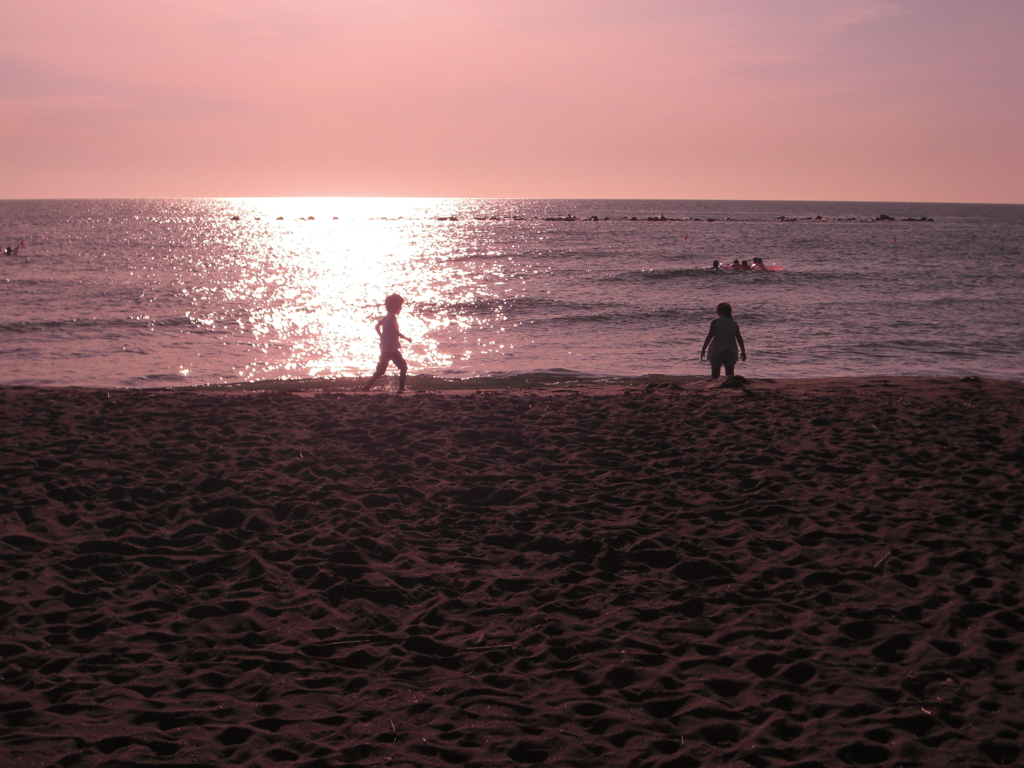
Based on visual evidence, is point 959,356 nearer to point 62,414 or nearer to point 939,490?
point 939,490

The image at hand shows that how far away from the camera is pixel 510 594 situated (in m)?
5.47

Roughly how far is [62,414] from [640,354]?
13.8 m

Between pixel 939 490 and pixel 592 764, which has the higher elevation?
pixel 939 490

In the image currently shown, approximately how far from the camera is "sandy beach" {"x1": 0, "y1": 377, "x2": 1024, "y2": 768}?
3893 millimetres

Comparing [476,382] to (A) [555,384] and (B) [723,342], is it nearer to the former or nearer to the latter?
(A) [555,384]

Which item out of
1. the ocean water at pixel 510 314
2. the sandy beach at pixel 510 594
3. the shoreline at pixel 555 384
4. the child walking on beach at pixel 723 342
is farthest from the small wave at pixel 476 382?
the sandy beach at pixel 510 594

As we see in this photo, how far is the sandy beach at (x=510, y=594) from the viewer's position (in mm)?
3893

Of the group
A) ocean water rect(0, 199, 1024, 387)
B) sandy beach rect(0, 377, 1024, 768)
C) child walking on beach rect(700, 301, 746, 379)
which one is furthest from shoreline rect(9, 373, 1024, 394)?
sandy beach rect(0, 377, 1024, 768)

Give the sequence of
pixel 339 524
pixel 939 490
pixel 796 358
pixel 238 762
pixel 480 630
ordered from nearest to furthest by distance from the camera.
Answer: pixel 238 762 < pixel 480 630 < pixel 339 524 < pixel 939 490 < pixel 796 358

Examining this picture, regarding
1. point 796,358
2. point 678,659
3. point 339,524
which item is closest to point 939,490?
point 678,659

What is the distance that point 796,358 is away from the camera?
63.6ft

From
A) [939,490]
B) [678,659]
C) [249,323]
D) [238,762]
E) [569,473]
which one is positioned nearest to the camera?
[238,762]

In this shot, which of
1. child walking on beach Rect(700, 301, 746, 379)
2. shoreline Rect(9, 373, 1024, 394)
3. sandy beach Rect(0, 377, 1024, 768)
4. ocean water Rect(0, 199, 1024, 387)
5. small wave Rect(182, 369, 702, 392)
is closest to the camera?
sandy beach Rect(0, 377, 1024, 768)

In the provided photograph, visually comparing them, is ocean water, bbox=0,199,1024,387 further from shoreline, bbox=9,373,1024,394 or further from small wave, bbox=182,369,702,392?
shoreline, bbox=9,373,1024,394
